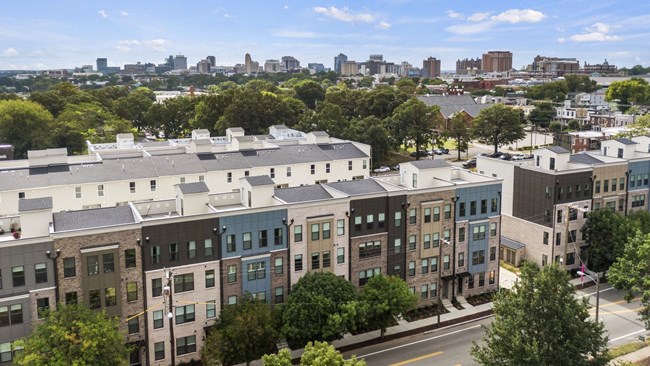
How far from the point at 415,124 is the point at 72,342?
9600 cm

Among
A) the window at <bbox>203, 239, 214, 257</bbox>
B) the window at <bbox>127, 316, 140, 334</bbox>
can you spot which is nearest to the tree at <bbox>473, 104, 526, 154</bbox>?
the window at <bbox>203, 239, 214, 257</bbox>

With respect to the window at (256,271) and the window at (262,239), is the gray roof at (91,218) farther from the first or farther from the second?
the window at (256,271)

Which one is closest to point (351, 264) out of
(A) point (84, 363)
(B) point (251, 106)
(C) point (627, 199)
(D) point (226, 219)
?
(D) point (226, 219)

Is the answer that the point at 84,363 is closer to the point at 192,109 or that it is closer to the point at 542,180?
the point at 542,180

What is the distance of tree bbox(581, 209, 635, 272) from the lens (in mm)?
60438

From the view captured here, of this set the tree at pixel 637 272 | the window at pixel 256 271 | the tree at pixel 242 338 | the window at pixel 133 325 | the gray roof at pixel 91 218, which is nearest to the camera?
A: the tree at pixel 242 338

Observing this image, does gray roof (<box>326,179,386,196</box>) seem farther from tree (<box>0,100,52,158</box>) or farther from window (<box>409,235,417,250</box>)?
tree (<box>0,100,52,158</box>)

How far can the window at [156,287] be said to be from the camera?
42688 mm

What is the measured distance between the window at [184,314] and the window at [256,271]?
5321 millimetres

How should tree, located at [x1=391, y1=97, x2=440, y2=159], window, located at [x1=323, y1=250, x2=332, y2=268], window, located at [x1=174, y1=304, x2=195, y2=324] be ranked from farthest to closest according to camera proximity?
tree, located at [x1=391, y1=97, x2=440, y2=159] → window, located at [x1=323, y1=250, x2=332, y2=268] → window, located at [x1=174, y1=304, x2=195, y2=324]

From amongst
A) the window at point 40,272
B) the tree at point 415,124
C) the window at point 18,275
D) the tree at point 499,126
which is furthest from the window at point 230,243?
the tree at point 499,126

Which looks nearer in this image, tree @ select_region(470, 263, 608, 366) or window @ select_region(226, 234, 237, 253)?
tree @ select_region(470, 263, 608, 366)

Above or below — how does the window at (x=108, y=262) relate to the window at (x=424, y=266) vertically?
above

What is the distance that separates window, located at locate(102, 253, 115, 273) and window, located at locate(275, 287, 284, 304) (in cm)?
1360
